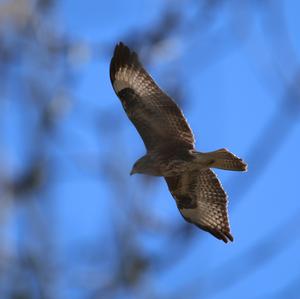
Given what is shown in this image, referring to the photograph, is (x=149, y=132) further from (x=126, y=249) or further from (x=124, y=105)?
(x=126, y=249)

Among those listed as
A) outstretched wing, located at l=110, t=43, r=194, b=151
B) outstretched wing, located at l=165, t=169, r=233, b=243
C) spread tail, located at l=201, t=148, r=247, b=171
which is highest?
outstretched wing, located at l=110, t=43, r=194, b=151

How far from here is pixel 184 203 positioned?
8320 millimetres

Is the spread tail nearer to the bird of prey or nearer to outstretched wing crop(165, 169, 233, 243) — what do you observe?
the bird of prey

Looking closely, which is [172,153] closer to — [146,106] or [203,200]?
[146,106]

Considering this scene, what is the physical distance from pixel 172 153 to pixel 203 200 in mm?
738

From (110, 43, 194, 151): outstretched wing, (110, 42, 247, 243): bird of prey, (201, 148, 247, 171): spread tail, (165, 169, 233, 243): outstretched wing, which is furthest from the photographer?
(165, 169, 233, 243): outstretched wing

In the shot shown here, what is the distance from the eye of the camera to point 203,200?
828cm

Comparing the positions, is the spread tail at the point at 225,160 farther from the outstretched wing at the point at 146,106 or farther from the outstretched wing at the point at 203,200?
the outstretched wing at the point at 203,200

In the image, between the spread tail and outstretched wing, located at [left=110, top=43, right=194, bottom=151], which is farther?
outstretched wing, located at [left=110, top=43, right=194, bottom=151]

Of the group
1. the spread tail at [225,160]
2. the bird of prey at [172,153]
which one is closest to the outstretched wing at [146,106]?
the bird of prey at [172,153]

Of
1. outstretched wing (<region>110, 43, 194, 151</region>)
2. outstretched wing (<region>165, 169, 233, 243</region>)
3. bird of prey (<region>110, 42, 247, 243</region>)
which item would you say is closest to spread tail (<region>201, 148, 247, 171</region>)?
bird of prey (<region>110, 42, 247, 243</region>)

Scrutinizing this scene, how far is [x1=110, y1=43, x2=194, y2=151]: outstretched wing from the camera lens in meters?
7.82

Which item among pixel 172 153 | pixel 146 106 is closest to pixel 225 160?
pixel 172 153

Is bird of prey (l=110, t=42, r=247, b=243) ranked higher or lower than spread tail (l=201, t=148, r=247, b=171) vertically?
higher
